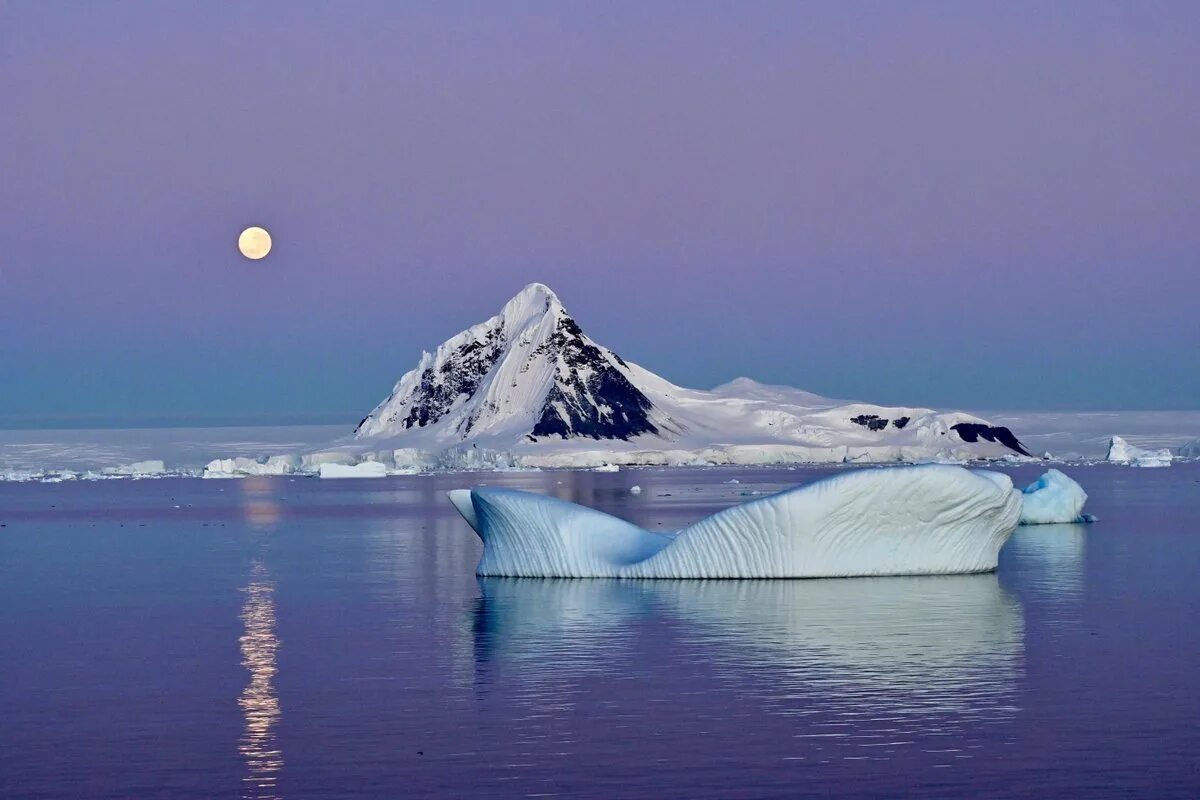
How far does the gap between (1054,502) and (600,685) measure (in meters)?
35.3

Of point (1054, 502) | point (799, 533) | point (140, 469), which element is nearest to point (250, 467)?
point (140, 469)

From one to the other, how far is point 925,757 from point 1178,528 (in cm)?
3884

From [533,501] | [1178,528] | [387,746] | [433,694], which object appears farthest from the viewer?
[1178,528]

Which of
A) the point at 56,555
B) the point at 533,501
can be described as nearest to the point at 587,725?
the point at 533,501

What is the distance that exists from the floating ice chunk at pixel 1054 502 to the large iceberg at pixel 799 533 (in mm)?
20605

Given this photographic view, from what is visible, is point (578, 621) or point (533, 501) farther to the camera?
point (533, 501)

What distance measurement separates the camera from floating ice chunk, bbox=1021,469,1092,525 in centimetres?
5072

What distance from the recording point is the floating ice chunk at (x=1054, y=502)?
5072cm

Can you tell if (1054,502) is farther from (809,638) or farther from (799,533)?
(809,638)

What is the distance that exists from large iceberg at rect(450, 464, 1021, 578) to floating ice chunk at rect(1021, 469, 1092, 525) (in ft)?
67.6

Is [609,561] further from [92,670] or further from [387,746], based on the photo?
[387,746]

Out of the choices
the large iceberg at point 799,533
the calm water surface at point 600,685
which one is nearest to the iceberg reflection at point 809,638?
the calm water surface at point 600,685

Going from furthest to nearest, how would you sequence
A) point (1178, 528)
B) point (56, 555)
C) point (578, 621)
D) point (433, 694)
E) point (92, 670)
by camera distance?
point (1178, 528) → point (56, 555) → point (578, 621) → point (92, 670) → point (433, 694)

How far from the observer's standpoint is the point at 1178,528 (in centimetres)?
4997
